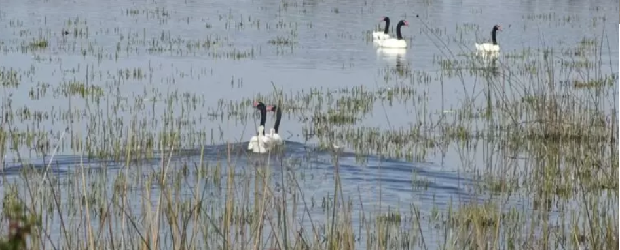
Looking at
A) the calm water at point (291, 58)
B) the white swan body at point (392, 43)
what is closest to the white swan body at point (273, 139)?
the calm water at point (291, 58)

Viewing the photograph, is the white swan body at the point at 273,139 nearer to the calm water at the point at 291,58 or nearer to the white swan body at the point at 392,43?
the calm water at the point at 291,58

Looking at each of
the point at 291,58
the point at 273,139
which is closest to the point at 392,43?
the point at 291,58

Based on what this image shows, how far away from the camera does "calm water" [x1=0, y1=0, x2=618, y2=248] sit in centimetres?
1314

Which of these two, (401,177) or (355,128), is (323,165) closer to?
(401,177)

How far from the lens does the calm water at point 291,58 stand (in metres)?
13.1

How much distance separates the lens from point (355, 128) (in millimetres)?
15945

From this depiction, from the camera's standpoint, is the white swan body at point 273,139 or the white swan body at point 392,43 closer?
the white swan body at point 273,139

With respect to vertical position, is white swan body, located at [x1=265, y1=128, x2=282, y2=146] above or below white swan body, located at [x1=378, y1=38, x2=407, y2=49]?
below

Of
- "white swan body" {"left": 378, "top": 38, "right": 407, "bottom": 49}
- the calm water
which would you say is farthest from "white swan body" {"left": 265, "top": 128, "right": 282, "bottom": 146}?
"white swan body" {"left": 378, "top": 38, "right": 407, "bottom": 49}

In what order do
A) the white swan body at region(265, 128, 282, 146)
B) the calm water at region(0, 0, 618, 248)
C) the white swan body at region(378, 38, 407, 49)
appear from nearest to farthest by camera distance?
the calm water at region(0, 0, 618, 248), the white swan body at region(265, 128, 282, 146), the white swan body at region(378, 38, 407, 49)

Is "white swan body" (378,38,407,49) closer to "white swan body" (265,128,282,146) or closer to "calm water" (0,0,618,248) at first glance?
"calm water" (0,0,618,248)

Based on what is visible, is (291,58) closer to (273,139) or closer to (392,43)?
(392,43)

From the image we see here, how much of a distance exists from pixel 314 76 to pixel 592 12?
73.7 ft

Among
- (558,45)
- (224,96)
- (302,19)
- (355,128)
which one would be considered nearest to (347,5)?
(302,19)
